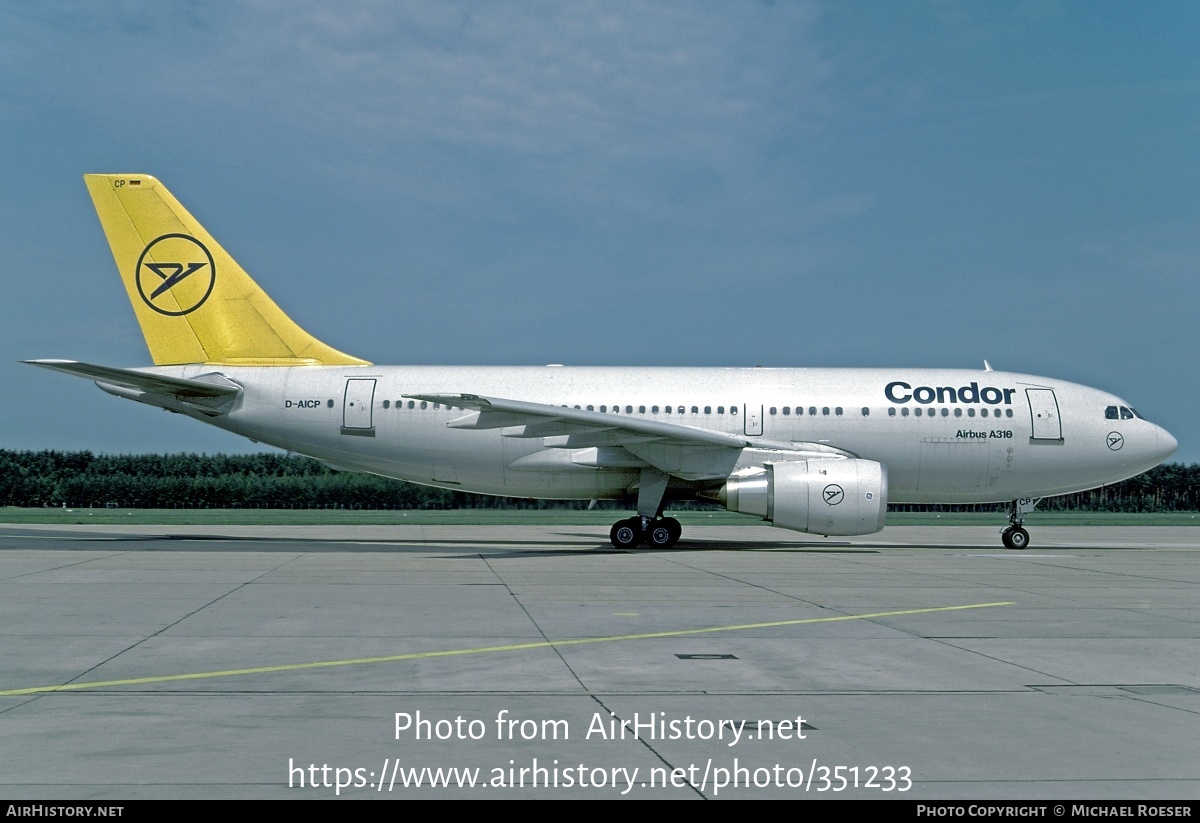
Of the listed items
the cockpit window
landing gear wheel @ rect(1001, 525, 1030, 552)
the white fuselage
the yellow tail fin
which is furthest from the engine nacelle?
the yellow tail fin

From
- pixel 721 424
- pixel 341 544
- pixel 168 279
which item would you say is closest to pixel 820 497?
pixel 721 424

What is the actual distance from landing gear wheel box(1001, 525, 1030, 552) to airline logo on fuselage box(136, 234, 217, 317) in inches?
650

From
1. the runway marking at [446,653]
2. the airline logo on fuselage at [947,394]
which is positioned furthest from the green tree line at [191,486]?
the runway marking at [446,653]

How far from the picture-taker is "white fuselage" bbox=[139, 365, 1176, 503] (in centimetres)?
2162

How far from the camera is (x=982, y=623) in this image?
10.6 m

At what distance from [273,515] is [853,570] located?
23344 millimetres

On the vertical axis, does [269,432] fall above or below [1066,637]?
above

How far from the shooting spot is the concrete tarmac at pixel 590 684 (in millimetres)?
5016

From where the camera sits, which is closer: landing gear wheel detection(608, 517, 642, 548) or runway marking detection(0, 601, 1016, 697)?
runway marking detection(0, 601, 1016, 697)

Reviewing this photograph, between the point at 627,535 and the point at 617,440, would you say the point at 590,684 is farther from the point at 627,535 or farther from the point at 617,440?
the point at 627,535

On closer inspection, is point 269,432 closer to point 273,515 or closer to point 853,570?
point 853,570

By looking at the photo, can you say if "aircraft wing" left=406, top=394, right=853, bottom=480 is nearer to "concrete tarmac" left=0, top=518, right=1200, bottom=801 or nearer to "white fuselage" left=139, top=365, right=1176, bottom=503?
"white fuselage" left=139, top=365, right=1176, bottom=503

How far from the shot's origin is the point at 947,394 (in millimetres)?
22031
